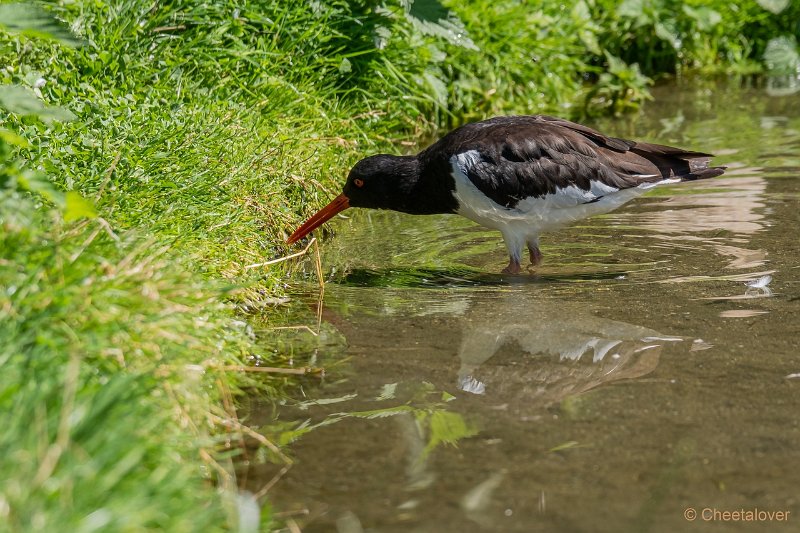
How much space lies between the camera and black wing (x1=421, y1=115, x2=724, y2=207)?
19.1ft

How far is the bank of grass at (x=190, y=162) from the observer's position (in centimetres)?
297

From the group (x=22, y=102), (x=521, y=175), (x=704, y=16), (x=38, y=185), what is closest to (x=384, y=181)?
(x=521, y=175)

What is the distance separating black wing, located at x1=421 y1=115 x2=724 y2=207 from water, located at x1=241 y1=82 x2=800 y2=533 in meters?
0.42

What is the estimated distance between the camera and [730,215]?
21.6 ft

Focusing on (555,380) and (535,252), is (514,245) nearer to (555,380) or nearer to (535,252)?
(535,252)

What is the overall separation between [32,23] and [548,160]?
3.01m

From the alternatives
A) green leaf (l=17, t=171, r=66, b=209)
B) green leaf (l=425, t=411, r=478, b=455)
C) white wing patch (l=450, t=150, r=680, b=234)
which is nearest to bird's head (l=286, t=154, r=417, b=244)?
white wing patch (l=450, t=150, r=680, b=234)

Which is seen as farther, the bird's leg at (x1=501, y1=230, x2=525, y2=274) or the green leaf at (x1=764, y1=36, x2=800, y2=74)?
the green leaf at (x1=764, y1=36, x2=800, y2=74)

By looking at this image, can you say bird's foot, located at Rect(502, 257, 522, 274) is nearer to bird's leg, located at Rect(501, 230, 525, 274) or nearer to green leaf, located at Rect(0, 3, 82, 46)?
bird's leg, located at Rect(501, 230, 525, 274)

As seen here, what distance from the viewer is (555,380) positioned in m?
4.30

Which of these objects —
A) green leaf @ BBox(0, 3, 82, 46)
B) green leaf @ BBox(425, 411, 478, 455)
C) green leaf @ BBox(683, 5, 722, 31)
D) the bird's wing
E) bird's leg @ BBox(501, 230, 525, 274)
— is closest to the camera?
green leaf @ BBox(0, 3, 82, 46)

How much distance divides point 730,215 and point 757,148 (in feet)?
5.29

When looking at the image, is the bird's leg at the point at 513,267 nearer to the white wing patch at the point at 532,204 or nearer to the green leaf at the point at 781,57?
the white wing patch at the point at 532,204

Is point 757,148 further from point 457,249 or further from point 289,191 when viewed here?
point 289,191
